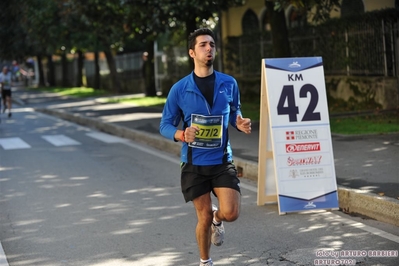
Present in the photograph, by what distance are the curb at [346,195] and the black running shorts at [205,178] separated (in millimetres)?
2519

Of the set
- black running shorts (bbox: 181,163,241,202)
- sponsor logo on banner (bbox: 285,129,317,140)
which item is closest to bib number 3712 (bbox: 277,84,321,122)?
sponsor logo on banner (bbox: 285,129,317,140)

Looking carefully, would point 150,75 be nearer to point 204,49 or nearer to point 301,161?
point 301,161

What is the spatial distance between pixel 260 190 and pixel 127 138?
9.81 meters

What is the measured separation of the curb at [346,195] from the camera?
8195mm

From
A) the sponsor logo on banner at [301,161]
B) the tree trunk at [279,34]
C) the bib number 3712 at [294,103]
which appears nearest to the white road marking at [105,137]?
the tree trunk at [279,34]

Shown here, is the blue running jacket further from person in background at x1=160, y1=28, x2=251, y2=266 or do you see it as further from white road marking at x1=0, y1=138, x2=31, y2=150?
white road marking at x1=0, y1=138, x2=31, y2=150

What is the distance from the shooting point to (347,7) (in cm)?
2366

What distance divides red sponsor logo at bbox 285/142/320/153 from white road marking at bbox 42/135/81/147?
906cm

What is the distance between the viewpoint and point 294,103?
9289 millimetres

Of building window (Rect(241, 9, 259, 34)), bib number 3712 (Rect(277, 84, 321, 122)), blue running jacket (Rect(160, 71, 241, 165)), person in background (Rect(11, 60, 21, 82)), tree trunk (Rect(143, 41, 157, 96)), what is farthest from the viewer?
person in background (Rect(11, 60, 21, 82))

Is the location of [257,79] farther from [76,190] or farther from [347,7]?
[76,190]

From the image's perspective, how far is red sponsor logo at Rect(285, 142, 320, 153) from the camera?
30.1 ft

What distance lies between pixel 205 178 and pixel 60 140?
1271 centimetres

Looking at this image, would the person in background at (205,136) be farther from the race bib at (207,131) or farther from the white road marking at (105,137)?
the white road marking at (105,137)
